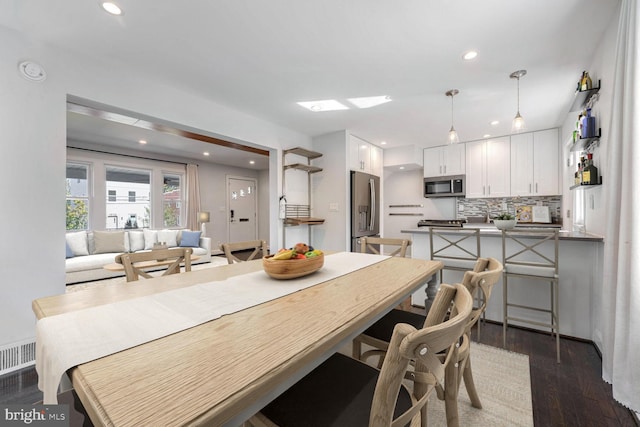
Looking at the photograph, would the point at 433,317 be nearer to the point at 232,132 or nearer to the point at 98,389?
the point at 98,389

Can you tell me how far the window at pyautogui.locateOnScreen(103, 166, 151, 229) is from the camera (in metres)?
5.52

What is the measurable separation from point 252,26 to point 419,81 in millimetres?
1619

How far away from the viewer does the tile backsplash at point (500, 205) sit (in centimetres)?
436

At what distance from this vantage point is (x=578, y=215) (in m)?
3.16

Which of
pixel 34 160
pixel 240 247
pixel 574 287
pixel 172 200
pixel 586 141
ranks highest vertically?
pixel 586 141

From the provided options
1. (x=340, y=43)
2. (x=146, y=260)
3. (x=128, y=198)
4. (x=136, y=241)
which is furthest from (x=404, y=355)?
(x=128, y=198)

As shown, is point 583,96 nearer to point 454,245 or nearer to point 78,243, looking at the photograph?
point 454,245

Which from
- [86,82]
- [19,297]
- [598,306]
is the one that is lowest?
[598,306]

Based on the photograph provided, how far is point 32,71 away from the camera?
2.00m

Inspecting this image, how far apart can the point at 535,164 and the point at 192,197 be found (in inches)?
274

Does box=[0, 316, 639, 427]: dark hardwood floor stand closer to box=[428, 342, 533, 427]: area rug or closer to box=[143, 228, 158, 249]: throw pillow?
box=[428, 342, 533, 427]: area rug

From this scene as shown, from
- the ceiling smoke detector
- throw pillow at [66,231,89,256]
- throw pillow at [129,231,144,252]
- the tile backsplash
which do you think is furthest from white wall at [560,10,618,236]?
throw pillow at [66,231,89,256]

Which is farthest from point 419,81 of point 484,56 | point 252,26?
point 252,26

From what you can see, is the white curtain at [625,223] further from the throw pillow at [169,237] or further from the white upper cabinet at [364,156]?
the throw pillow at [169,237]
